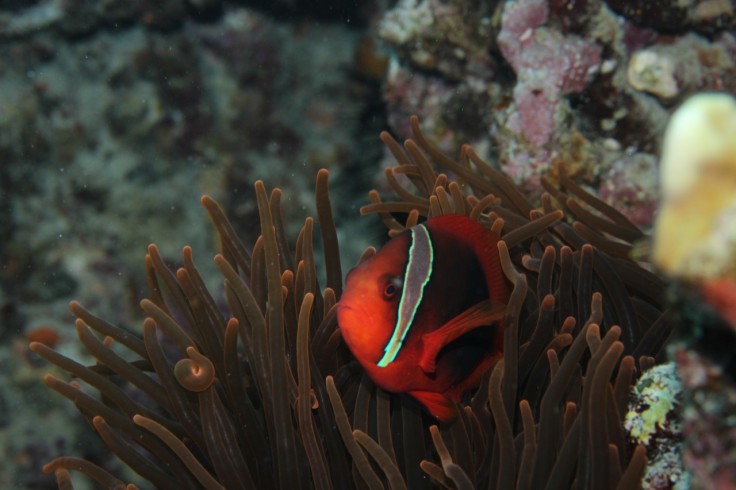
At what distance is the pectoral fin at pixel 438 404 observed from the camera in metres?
1.73

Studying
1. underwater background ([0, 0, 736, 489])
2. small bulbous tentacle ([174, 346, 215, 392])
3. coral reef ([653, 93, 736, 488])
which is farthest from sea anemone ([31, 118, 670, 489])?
underwater background ([0, 0, 736, 489])

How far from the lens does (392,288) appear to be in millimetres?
1641

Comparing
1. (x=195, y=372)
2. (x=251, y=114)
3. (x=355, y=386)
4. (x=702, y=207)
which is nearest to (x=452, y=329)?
(x=355, y=386)

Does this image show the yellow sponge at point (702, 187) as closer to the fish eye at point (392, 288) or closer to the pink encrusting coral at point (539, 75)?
the fish eye at point (392, 288)

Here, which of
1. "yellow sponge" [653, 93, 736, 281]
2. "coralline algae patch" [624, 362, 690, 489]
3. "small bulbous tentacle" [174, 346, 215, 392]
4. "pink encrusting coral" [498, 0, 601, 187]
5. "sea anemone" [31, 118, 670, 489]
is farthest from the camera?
"pink encrusting coral" [498, 0, 601, 187]

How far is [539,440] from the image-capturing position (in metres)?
1.61

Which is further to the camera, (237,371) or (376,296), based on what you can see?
(237,371)

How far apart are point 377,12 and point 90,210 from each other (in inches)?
91.5

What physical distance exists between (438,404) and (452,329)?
24 cm

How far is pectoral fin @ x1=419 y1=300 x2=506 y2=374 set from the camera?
5.36 feet

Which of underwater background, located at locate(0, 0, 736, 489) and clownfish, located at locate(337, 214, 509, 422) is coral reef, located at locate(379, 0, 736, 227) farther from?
clownfish, located at locate(337, 214, 509, 422)

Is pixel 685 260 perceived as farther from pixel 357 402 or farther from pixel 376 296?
pixel 357 402

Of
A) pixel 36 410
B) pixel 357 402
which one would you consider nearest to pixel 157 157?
pixel 36 410

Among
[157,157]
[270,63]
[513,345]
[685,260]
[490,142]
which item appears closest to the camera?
[685,260]
